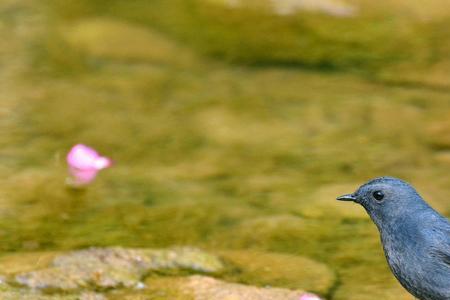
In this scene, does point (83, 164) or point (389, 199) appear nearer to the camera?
point (389, 199)

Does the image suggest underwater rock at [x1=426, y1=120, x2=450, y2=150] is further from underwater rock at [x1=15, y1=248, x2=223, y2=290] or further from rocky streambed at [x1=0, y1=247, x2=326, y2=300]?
underwater rock at [x1=15, y1=248, x2=223, y2=290]

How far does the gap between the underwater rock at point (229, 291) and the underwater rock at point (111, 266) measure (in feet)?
0.67

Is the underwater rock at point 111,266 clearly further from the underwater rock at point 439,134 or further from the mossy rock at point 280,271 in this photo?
the underwater rock at point 439,134

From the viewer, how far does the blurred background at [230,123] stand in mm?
4918

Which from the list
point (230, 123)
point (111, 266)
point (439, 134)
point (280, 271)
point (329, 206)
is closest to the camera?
point (111, 266)

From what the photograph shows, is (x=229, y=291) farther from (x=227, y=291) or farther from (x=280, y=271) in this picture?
(x=280, y=271)

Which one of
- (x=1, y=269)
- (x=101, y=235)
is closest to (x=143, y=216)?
(x=101, y=235)

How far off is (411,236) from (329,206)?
137 centimetres

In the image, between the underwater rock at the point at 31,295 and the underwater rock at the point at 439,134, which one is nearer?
the underwater rock at the point at 31,295

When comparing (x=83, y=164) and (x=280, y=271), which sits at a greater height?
(x=83, y=164)

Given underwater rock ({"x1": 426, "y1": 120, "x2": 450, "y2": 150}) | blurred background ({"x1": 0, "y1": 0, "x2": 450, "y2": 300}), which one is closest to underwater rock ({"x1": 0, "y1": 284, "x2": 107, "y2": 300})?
blurred background ({"x1": 0, "y1": 0, "x2": 450, "y2": 300})

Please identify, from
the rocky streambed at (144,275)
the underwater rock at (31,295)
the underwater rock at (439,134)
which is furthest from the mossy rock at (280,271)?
the underwater rock at (439,134)

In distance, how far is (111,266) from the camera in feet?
14.4

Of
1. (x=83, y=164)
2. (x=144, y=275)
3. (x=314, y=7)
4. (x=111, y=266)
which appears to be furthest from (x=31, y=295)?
(x=314, y=7)
